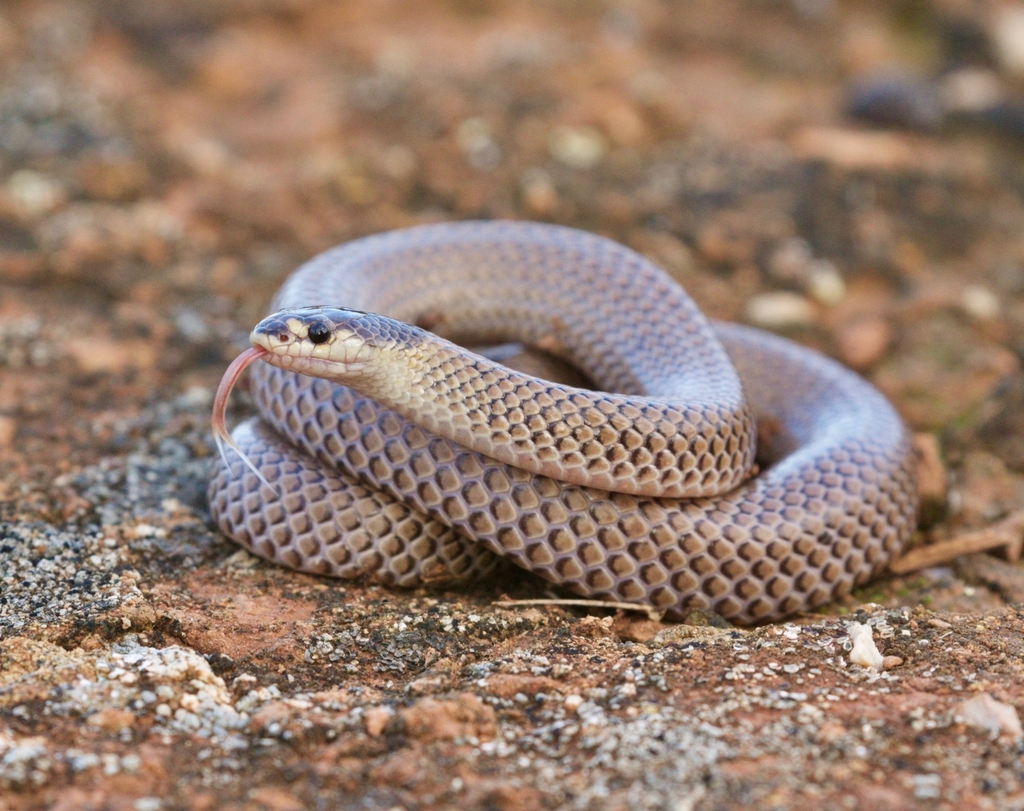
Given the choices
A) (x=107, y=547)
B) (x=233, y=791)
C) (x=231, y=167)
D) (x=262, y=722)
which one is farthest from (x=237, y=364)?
(x=231, y=167)

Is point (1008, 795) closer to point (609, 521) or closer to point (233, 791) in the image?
point (609, 521)

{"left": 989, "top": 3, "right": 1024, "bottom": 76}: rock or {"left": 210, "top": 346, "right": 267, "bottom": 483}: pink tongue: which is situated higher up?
{"left": 989, "top": 3, "right": 1024, "bottom": 76}: rock

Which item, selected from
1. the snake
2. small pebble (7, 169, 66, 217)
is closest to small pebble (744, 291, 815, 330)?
the snake

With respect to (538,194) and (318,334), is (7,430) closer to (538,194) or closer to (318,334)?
(318,334)

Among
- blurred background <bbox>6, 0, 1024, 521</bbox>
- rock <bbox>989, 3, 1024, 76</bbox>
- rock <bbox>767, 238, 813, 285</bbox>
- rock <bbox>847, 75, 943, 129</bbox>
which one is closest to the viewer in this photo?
blurred background <bbox>6, 0, 1024, 521</bbox>

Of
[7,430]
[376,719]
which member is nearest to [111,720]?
[376,719]

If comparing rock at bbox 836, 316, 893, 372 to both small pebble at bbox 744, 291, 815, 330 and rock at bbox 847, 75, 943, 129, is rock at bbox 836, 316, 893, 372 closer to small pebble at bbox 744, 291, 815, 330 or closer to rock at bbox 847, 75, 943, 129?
small pebble at bbox 744, 291, 815, 330
